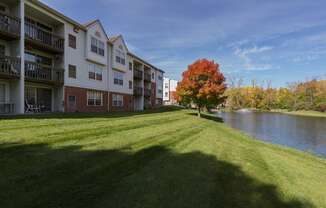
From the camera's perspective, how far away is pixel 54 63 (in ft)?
69.8

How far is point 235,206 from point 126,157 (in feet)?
12.6

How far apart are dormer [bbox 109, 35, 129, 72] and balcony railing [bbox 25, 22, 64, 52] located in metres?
8.73

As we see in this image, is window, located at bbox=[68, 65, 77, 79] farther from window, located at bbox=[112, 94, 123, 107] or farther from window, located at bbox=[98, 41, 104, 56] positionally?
window, located at bbox=[112, 94, 123, 107]

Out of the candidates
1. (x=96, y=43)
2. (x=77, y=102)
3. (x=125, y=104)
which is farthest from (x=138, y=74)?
(x=77, y=102)

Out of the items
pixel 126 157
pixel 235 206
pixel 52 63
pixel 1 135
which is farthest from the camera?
pixel 52 63

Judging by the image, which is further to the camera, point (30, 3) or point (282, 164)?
point (30, 3)

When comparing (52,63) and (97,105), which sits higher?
(52,63)

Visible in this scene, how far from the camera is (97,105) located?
26.3 meters

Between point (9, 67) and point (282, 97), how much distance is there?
96.6 meters

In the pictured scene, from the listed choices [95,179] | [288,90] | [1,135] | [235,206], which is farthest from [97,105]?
[288,90]

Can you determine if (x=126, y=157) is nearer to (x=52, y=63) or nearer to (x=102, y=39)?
(x=52, y=63)

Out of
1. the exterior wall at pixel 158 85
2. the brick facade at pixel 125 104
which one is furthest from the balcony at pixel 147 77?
the brick facade at pixel 125 104

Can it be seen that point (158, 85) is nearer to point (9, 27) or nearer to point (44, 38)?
point (44, 38)

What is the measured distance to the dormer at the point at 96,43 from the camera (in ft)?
78.6
